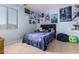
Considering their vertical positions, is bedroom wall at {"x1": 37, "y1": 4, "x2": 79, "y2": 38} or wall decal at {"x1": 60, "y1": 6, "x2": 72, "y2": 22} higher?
wall decal at {"x1": 60, "y1": 6, "x2": 72, "y2": 22}

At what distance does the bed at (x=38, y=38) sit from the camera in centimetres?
129

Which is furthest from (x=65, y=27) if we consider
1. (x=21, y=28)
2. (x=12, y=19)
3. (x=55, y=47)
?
(x=12, y=19)

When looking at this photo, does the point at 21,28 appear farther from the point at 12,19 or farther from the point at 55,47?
the point at 55,47

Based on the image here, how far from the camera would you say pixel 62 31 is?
1.38 m

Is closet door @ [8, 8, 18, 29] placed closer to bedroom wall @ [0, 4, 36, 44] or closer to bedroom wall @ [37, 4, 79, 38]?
bedroom wall @ [0, 4, 36, 44]

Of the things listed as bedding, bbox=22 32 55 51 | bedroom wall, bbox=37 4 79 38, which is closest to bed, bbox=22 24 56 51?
bedding, bbox=22 32 55 51

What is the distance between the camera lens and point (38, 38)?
1.36 m

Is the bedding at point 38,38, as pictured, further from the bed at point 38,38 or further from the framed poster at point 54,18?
the framed poster at point 54,18

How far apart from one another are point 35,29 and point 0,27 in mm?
418

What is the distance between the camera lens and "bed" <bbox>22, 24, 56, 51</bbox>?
129 centimetres

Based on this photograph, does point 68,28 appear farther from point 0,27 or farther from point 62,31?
point 0,27

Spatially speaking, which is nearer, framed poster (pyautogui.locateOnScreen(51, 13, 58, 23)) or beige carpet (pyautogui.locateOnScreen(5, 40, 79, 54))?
beige carpet (pyautogui.locateOnScreen(5, 40, 79, 54))
